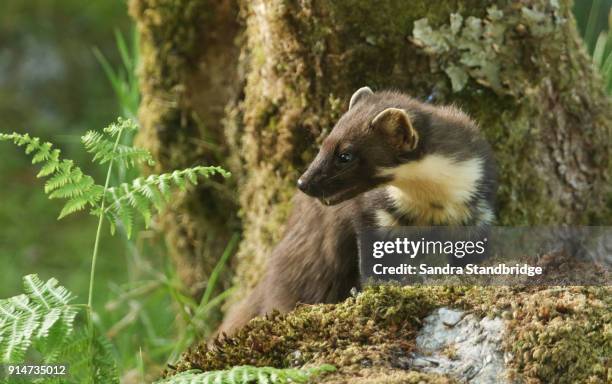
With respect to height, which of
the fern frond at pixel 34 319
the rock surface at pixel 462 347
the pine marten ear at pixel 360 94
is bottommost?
the rock surface at pixel 462 347

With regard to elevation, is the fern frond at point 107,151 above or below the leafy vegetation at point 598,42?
below

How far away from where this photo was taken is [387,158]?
3.38 meters

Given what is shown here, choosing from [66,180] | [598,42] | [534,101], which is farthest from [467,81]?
[66,180]

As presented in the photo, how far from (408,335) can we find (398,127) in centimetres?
86

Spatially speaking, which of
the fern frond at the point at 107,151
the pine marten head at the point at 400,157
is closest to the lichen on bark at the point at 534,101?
the pine marten head at the point at 400,157

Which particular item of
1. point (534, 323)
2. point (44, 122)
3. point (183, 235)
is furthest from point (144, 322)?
point (44, 122)

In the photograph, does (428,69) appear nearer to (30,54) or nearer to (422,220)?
(422,220)

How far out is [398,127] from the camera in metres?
3.31

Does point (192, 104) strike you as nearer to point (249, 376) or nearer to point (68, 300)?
point (68, 300)

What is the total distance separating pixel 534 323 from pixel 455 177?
943 millimetres

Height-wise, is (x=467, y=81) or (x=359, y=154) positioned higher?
(x=467, y=81)

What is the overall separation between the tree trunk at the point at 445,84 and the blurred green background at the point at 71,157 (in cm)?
79

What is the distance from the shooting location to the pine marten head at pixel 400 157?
131 inches

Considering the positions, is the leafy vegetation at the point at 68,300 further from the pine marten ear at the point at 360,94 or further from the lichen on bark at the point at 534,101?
Answer: the lichen on bark at the point at 534,101
